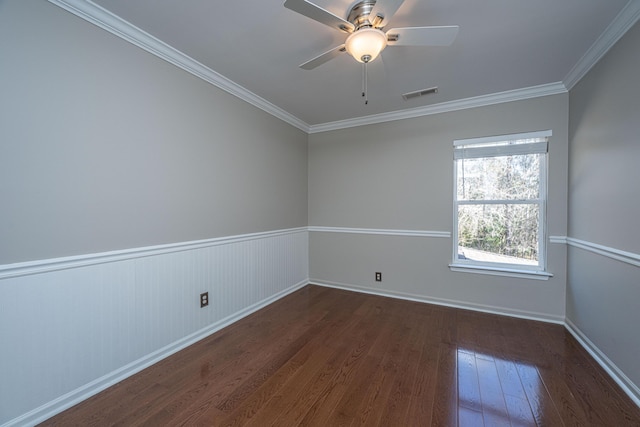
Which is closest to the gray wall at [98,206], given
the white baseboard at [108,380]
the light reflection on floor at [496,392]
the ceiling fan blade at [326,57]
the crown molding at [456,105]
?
the white baseboard at [108,380]

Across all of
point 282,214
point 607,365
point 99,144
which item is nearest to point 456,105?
point 282,214

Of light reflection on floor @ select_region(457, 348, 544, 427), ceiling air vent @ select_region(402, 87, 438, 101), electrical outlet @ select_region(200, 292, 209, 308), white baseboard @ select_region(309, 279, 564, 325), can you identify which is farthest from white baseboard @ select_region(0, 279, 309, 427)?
ceiling air vent @ select_region(402, 87, 438, 101)

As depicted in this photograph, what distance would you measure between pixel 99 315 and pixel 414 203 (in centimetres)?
333

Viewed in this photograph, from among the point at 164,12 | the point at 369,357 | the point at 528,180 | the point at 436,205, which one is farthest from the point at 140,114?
the point at 528,180

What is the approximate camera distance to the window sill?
279cm

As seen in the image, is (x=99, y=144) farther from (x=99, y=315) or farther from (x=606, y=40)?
(x=606, y=40)

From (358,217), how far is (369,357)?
2018 millimetres

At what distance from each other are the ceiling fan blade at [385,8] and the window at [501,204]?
2.11 meters

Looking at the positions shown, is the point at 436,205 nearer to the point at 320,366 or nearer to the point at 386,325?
the point at 386,325

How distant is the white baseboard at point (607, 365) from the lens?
1.67 meters

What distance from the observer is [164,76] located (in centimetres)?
212

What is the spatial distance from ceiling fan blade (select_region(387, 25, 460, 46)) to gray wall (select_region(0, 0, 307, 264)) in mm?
1805

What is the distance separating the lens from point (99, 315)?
1733 mm

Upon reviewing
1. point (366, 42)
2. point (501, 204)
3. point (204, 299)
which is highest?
point (366, 42)
